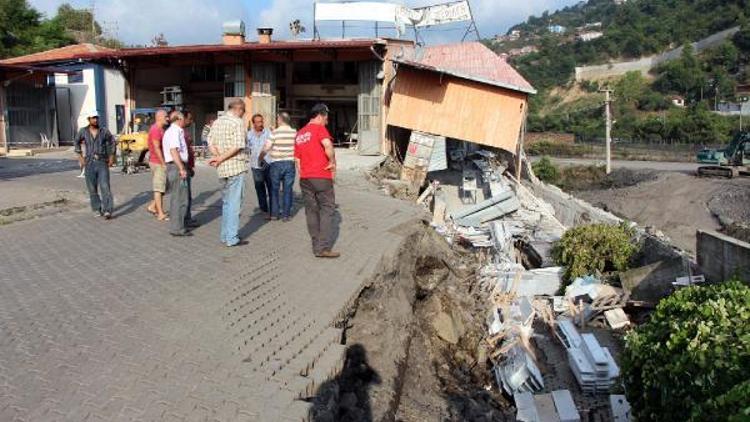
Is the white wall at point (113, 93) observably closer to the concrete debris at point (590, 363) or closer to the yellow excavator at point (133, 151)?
the yellow excavator at point (133, 151)

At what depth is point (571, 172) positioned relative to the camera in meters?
40.0

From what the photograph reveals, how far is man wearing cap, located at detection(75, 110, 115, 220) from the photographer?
29.8 feet

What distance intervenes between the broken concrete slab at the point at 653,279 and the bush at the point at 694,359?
435 centimetres

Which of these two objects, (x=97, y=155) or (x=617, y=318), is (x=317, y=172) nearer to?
(x=97, y=155)

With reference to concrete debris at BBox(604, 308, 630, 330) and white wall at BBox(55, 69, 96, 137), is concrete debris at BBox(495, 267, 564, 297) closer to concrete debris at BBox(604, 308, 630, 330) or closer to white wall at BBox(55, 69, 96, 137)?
concrete debris at BBox(604, 308, 630, 330)

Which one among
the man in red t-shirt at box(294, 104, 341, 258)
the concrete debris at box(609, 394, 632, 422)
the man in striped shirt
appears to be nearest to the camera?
the concrete debris at box(609, 394, 632, 422)

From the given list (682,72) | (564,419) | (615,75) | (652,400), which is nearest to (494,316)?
(564,419)

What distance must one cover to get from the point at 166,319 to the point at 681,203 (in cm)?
2732

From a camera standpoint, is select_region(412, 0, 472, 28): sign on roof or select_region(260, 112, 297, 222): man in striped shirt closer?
select_region(260, 112, 297, 222): man in striped shirt

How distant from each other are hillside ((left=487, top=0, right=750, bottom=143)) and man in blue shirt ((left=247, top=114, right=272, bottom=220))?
178ft

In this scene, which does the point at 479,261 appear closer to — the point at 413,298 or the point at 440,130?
the point at 413,298

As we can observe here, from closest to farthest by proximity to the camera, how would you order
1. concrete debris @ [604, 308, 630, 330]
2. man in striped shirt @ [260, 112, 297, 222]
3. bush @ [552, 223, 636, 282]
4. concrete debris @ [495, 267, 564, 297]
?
man in striped shirt @ [260, 112, 297, 222], concrete debris @ [604, 308, 630, 330], concrete debris @ [495, 267, 564, 297], bush @ [552, 223, 636, 282]

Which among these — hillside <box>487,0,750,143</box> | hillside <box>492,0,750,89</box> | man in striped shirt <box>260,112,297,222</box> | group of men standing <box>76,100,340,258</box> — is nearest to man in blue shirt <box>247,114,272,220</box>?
group of men standing <box>76,100,340,258</box>

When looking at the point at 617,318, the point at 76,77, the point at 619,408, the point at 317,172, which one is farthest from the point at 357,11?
the point at 619,408
